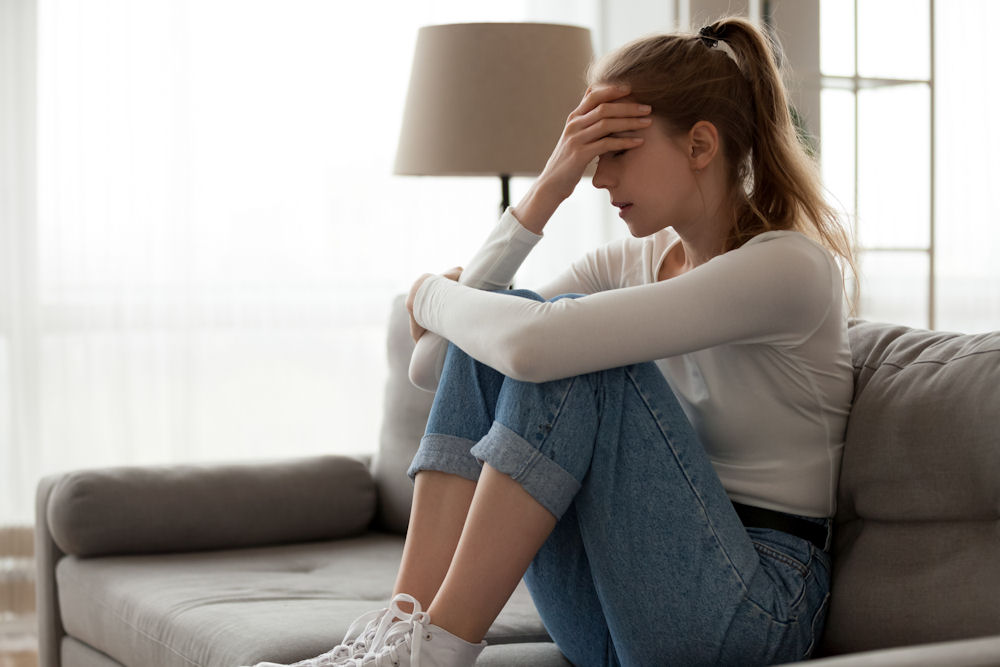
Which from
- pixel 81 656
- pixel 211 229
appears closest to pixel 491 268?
pixel 81 656

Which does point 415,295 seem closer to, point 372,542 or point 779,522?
point 779,522

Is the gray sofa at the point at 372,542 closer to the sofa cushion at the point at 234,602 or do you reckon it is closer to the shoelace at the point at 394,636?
the sofa cushion at the point at 234,602

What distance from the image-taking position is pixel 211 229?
3488 millimetres

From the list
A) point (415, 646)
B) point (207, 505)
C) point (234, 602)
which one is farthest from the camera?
point (207, 505)

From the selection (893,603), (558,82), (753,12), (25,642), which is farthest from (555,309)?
(25,642)

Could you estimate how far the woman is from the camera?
1.38 metres

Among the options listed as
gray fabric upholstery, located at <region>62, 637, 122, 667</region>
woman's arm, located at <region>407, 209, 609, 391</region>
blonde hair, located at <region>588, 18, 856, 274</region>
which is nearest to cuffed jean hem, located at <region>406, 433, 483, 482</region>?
woman's arm, located at <region>407, 209, 609, 391</region>

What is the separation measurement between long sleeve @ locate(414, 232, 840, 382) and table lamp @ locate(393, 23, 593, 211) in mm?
930

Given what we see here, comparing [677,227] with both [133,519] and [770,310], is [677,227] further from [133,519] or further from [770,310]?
[133,519]

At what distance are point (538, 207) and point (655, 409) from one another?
0.41m

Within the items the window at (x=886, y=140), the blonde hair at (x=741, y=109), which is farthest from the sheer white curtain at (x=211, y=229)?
the blonde hair at (x=741, y=109)

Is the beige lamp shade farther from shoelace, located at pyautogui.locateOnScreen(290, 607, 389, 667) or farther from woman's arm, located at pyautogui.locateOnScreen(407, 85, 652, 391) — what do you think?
shoelace, located at pyautogui.locateOnScreen(290, 607, 389, 667)

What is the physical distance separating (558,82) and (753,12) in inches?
46.3

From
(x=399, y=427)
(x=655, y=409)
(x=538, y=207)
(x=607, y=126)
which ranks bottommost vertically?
Result: (x=399, y=427)
